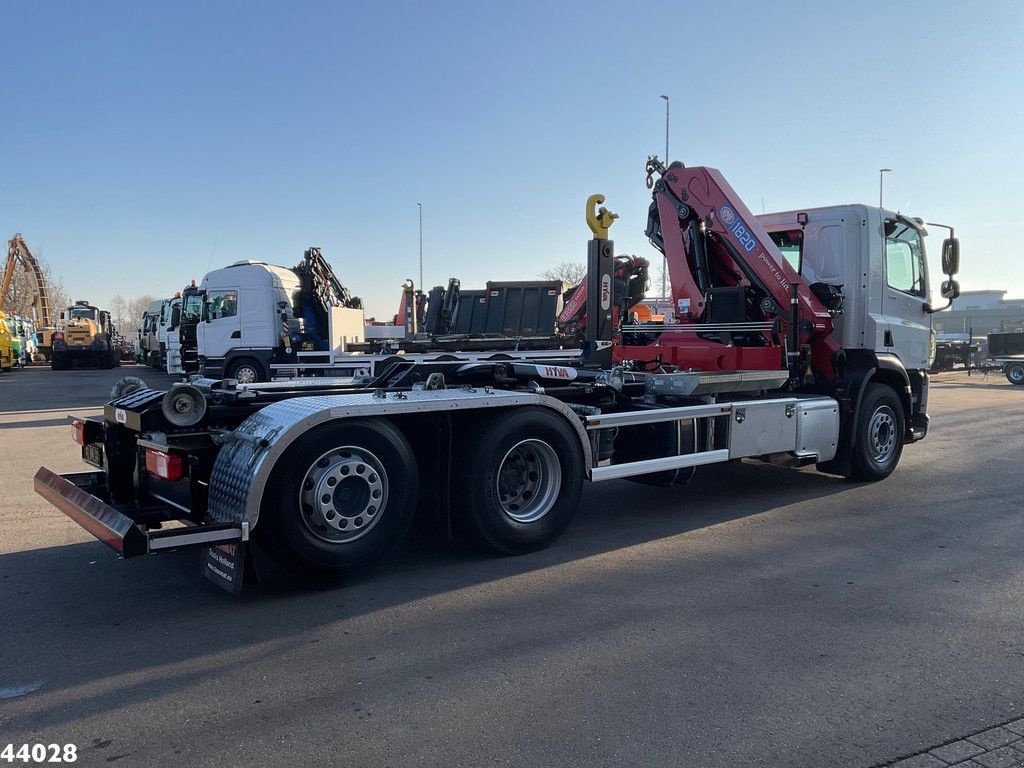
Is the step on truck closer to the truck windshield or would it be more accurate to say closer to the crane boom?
the crane boom

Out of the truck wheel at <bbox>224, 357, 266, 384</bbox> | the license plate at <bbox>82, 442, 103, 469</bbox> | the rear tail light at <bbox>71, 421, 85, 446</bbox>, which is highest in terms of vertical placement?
the truck wheel at <bbox>224, 357, 266, 384</bbox>

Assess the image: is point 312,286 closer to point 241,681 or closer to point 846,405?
point 846,405

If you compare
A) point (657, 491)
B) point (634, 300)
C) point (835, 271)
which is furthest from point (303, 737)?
point (634, 300)

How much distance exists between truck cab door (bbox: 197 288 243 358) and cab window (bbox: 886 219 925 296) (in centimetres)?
1535

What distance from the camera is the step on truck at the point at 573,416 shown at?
15.6ft

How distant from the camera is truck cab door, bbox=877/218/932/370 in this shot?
353 inches

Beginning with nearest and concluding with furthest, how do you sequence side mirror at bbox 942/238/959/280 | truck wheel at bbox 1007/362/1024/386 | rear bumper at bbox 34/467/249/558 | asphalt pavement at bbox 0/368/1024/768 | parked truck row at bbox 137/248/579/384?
asphalt pavement at bbox 0/368/1024/768, rear bumper at bbox 34/467/249/558, side mirror at bbox 942/238/959/280, parked truck row at bbox 137/248/579/384, truck wheel at bbox 1007/362/1024/386

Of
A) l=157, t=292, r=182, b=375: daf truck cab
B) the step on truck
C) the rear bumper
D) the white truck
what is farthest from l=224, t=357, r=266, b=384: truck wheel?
the rear bumper

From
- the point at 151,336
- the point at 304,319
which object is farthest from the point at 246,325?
the point at 151,336

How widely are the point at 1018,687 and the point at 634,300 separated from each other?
15347 mm

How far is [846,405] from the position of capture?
27.8 feet

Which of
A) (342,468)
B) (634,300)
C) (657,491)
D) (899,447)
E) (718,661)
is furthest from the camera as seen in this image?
(634,300)

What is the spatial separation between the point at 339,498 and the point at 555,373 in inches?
95.2

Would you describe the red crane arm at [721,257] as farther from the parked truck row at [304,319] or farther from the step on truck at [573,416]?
A: the parked truck row at [304,319]
